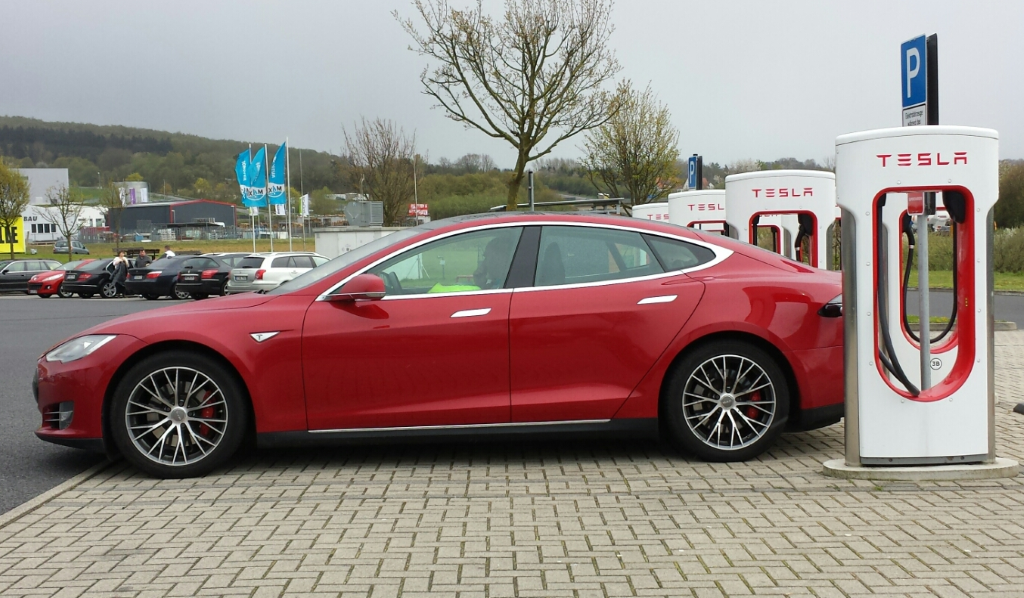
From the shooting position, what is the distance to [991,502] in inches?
198

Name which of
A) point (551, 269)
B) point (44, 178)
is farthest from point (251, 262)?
point (44, 178)

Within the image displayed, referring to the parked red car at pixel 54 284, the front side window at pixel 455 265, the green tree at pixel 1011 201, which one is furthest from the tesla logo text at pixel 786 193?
the green tree at pixel 1011 201

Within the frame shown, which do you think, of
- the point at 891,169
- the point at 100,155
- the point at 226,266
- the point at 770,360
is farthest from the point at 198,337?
the point at 100,155

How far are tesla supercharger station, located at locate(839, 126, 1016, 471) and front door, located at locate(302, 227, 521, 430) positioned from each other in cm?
201

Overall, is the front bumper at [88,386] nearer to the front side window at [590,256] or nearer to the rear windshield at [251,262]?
the front side window at [590,256]

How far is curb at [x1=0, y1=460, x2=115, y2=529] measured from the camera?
5016 millimetres

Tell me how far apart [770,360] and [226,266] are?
2790 cm

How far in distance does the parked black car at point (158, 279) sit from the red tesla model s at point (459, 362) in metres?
26.6

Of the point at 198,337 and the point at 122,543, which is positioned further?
the point at 198,337

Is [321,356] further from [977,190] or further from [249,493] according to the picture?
[977,190]

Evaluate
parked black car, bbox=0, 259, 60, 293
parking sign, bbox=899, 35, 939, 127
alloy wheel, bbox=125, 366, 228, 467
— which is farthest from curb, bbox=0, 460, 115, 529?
parked black car, bbox=0, 259, 60, 293

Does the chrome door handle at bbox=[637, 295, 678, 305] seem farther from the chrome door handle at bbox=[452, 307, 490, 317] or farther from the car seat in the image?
the chrome door handle at bbox=[452, 307, 490, 317]

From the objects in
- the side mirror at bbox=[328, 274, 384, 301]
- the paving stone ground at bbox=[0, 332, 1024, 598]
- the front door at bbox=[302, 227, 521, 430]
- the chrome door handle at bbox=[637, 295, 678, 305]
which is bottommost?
the paving stone ground at bbox=[0, 332, 1024, 598]

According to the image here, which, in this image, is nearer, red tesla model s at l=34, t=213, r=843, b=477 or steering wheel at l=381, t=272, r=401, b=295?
red tesla model s at l=34, t=213, r=843, b=477
